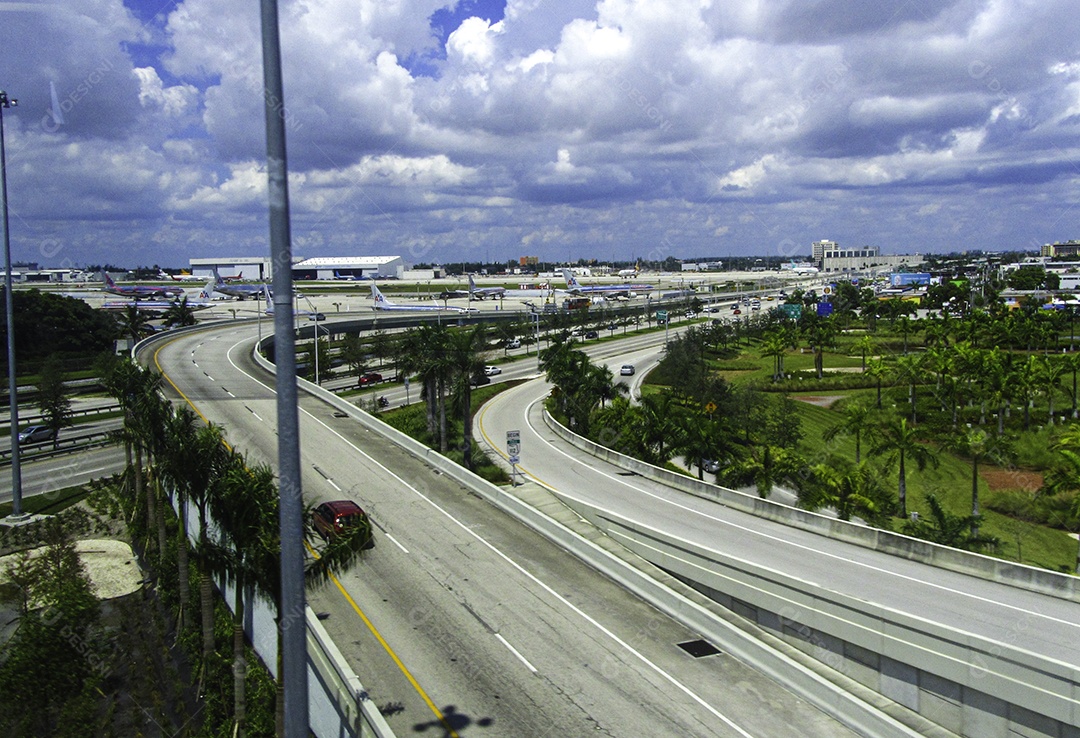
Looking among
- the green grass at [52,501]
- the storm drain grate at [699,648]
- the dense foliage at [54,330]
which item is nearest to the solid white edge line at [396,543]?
the storm drain grate at [699,648]

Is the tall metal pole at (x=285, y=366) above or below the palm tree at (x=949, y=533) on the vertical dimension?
above

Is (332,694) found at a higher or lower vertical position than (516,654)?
higher

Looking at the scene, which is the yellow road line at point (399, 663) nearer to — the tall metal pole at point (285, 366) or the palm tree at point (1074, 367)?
the tall metal pole at point (285, 366)

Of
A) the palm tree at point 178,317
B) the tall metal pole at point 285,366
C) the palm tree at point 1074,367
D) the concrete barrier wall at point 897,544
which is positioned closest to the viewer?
the tall metal pole at point 285,366

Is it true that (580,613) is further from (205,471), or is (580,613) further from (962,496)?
(962,496)

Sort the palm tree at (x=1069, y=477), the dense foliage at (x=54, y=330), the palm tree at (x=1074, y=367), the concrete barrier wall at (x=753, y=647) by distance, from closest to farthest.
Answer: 1. the concrete barrier wall at (x=753, y=647)
2. the palm tree at (x=1069, y=477)
3. the palm tree at (x=1074, y=367)
4. the dense foliage at (x=54, y=330)

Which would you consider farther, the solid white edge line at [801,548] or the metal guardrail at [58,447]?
the metal guardrail at [58,447]

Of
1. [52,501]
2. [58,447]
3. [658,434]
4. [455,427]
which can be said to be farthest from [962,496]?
[58,447]
